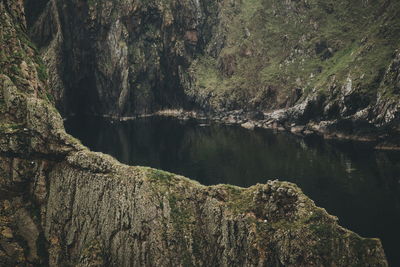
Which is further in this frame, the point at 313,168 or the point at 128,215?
the point at 313,168

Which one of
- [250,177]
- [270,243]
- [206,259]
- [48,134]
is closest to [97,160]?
[48,134]

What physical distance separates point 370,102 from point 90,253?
159982mm

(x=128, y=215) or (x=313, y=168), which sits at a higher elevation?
(x=313, y=168)

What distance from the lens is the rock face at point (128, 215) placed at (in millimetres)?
67250

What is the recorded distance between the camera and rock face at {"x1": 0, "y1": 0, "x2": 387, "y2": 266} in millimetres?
67250

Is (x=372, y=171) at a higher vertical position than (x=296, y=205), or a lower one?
higher

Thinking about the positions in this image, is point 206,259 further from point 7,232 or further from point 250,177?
point 250,177

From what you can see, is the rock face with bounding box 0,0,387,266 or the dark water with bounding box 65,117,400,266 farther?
the dark water with bounding box 65,117,400,266

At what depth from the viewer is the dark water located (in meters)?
113

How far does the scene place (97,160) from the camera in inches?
3066

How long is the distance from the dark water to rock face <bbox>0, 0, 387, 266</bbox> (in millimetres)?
33989

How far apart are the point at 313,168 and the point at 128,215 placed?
327 ft

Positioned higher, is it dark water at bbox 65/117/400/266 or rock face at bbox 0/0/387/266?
dark water at bbox 65/117/400/266

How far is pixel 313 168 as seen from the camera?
15838cm
